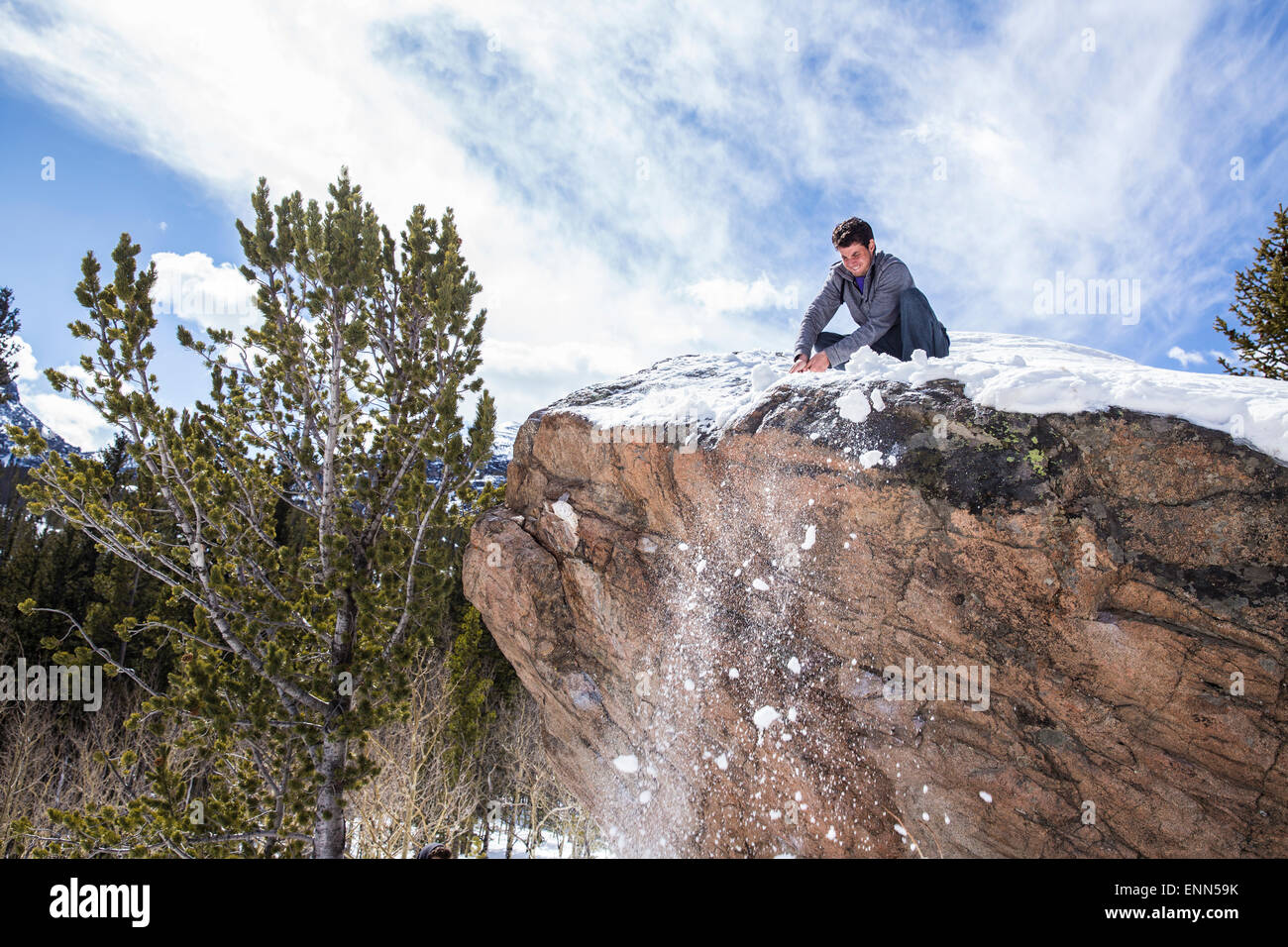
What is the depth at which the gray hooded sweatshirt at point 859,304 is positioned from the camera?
14.0ft

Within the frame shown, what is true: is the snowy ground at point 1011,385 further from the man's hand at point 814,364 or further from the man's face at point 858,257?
the man's face at point 858,257

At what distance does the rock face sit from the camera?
2.89 metres

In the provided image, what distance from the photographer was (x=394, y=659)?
6.32 metres

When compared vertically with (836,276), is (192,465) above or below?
below

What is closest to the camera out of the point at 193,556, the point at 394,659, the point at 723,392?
the point at 723,392

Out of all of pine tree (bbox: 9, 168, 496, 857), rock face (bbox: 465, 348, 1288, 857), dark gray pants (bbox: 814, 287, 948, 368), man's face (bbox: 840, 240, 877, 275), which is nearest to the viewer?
rock face (bbox: 465, 348, 1288, 857)

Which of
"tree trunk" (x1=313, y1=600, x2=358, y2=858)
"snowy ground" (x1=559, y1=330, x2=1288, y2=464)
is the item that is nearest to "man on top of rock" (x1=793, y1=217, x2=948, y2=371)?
"snowy ground" (x1=559, y1=330, x2=1288, y2=464)

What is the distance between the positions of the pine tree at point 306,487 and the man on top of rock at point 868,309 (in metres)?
3.57

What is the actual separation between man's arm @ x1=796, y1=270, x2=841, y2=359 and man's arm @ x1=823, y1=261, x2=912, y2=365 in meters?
0.21

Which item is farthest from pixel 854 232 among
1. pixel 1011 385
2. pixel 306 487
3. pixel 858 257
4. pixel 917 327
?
pixel 306 487

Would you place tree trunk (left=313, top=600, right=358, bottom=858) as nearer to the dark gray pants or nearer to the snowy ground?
the snowy ground
